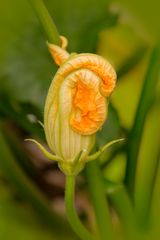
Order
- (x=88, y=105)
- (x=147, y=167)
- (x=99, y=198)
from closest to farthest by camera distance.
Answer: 1. (x=88, y=105)
2. (x=99, y=198)
3. (x=147, y=167)

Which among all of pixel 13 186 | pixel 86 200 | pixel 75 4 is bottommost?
pixel 86 200

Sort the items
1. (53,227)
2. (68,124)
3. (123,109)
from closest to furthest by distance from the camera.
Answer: (68,124)
(53,227)
(123,109)

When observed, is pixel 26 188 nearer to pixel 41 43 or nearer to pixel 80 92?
pixel 41 43

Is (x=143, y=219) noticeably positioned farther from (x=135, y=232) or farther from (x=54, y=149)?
(x=54, y=149)

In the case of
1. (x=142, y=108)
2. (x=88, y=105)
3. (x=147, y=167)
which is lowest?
(x=147, y=167)

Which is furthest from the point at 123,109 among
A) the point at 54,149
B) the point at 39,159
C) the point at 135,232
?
the point at 54,149

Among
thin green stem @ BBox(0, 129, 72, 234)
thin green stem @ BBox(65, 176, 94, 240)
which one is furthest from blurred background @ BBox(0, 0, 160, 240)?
thin green stem @ BBox(65, 176, 94, 240)

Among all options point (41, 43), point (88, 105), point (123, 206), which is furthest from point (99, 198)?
point (41, 43)
